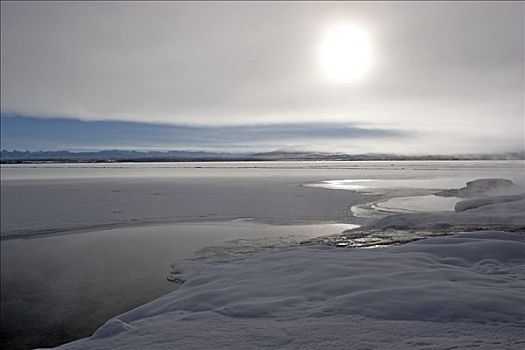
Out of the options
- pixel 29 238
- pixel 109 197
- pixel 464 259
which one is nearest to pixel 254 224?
pixel 29 238

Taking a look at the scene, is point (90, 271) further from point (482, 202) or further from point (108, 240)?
point (482, 202)

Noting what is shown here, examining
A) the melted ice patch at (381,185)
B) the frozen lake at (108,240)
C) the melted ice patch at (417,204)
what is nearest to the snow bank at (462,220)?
the frozen lake at (108,240)

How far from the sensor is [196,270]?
932 cm

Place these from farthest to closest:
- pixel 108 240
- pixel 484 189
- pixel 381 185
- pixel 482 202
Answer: pixel 381 185 → pixel 484 189 → pixel 482 202 → pixel 108 240

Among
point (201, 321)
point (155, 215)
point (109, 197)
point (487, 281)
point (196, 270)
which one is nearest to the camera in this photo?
point (201, 321)

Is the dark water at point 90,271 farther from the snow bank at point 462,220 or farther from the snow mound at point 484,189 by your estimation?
the snow mound at point 484,189

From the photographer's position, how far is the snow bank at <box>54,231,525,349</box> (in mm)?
4191

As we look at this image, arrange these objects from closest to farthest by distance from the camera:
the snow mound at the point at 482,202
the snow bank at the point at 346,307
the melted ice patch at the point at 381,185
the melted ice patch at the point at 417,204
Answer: the snow bank at the point at 346,307, the snow mound at the point at 482,202, the melted ice patch at the point at 417,204, the melted ice patch at the point at 381,185

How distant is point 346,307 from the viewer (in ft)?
16.4

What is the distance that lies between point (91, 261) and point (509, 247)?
32.0 feet

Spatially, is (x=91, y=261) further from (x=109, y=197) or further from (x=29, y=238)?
(x=109, y=197)

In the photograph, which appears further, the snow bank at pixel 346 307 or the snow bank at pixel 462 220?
the snow bank at pixel 462 220

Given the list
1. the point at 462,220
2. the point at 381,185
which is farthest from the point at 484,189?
the point at 462,220

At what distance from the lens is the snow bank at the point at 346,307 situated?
419 centimetres
